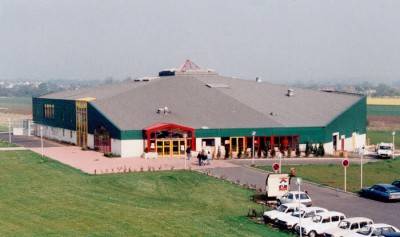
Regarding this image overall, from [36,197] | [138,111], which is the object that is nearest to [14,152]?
[138,111]

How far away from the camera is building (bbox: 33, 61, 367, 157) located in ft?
207

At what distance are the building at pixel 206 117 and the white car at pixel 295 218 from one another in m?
27.5

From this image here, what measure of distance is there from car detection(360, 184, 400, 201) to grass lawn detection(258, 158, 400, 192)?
113 inches

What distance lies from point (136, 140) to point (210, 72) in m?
23.4

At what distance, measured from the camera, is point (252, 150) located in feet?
211

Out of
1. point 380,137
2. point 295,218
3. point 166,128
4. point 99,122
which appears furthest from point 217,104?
point 295,218

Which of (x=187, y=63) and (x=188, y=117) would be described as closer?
(x=188, y=117)

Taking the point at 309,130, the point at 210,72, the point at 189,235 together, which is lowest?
the point at 189,235

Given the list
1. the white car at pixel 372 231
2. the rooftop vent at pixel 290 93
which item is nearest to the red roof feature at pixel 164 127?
the rooftop vent at pixel 290 93

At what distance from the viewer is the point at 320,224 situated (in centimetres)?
3092

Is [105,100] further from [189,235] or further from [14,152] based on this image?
[189,235]

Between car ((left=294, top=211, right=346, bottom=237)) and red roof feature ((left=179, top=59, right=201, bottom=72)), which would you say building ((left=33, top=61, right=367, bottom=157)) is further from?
car ((left=294, top=211, right=346, bottom=237))

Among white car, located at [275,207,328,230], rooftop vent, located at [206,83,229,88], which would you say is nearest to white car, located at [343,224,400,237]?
white car, located at [275,207,328,230]

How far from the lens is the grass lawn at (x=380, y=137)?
84.5 m
